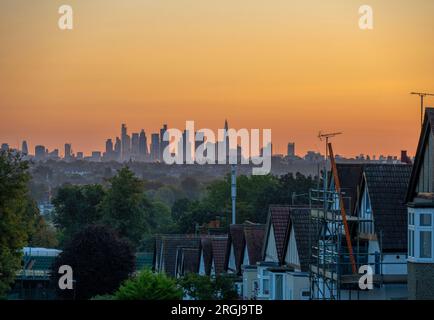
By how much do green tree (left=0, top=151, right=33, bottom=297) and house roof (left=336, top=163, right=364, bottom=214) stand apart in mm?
21493

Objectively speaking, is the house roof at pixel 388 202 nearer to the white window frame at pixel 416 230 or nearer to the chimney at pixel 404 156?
the white window frame at pixel 416 230

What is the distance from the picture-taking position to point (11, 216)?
63.3m

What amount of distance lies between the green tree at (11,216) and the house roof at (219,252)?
31.9ft

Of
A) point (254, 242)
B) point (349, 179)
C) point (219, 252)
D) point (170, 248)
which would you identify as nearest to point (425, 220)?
point (349, 179)

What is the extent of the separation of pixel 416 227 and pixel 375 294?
21.1ft

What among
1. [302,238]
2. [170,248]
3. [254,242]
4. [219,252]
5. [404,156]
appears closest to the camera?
[302,238]

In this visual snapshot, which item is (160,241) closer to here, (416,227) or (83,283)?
(83,283)

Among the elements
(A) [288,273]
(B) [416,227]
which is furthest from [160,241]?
(B) [416,227]

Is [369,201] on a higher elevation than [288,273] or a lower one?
higher

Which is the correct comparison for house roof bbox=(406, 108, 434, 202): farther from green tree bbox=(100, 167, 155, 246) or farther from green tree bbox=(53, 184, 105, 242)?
green tree bbox=(53, 184, 105, 242)

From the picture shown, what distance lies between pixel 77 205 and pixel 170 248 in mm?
66173

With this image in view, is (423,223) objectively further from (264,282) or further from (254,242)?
(254,242)
